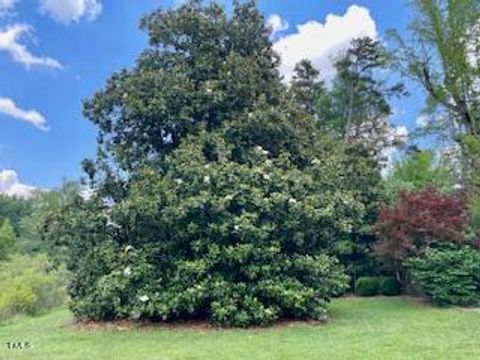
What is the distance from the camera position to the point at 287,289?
41.2 ft

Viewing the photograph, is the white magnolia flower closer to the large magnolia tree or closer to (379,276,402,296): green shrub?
the large magnolia tree

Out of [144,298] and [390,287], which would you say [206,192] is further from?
[390,287]

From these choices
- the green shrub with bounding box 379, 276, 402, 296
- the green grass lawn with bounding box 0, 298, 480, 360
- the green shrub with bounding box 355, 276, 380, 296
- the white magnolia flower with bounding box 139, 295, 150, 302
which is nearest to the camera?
the green grass lawn with bounding box 0, 298, 480, 360

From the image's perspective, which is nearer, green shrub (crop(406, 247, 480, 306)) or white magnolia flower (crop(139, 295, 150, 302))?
white magnolia flower (crop(139, 295, 150, 302))

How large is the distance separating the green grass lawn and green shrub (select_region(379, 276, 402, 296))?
4.97 m

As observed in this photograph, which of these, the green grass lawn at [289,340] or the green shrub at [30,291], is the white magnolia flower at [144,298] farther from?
the green shrub at [30,291]

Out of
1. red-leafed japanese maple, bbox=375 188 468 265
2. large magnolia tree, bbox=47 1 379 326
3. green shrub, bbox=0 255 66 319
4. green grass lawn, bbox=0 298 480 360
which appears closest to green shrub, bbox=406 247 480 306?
red-leafed japanese maple, bbox=375 188 468 265

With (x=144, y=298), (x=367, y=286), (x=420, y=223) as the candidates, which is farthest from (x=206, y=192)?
(x=367, y=286)

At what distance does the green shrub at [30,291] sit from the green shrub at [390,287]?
10.2 meters

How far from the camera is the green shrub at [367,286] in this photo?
63.1ft

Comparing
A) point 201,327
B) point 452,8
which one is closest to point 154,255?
point 201,327

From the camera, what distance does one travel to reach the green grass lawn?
28.0ft

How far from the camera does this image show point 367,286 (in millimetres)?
19359

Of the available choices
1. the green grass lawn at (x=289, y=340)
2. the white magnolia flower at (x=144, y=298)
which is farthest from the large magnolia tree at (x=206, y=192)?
the green grass lawn at (x=289, y=340)
